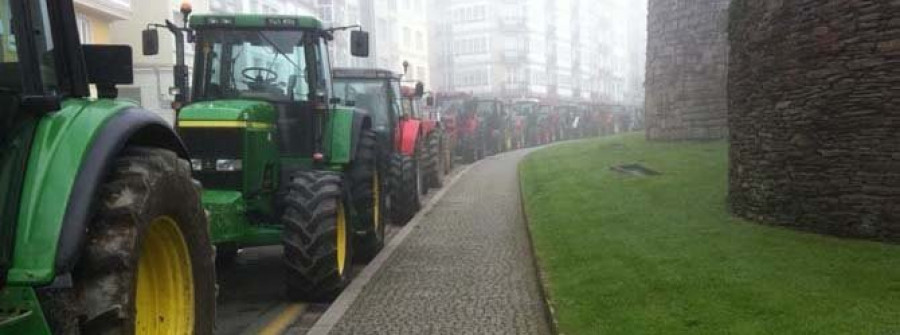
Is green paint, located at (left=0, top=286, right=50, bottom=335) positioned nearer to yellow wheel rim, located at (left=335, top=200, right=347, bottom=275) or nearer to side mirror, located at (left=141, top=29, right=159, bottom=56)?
yellow wheel rim, located at (left=335, top=200, right=347, bottom=275)

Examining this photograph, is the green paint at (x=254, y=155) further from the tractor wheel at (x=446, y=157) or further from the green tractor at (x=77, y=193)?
the tractor wheel at (x=446, y=157)

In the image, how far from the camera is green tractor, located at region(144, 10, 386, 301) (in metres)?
7.40

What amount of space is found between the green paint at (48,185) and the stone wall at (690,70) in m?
19.7

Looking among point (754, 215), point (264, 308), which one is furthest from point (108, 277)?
point (754, 215)

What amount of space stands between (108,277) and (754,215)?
7785 mm

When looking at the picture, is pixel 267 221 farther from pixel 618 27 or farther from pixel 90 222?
pixel 618 27

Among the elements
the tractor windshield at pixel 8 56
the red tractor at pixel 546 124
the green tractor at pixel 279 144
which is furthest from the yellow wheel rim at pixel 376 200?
the red tractor at pixel 546 124

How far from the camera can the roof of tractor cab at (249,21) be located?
8.23 meters

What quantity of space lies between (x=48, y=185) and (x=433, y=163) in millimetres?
15056

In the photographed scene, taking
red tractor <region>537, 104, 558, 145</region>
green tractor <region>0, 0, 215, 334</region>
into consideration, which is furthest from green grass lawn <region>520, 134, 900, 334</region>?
red tractor <region>537, 104, 558, 145</region>

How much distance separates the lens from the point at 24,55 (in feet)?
11.5

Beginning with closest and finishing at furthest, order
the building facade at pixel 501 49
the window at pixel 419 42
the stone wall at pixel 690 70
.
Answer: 1. the stone wall at pixel 690 70
2. the window at pixel 419 42
3. the building facade at pixel 501 49

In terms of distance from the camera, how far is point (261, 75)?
27.3 ft

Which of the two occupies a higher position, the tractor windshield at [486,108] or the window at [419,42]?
the window at [419,42]
